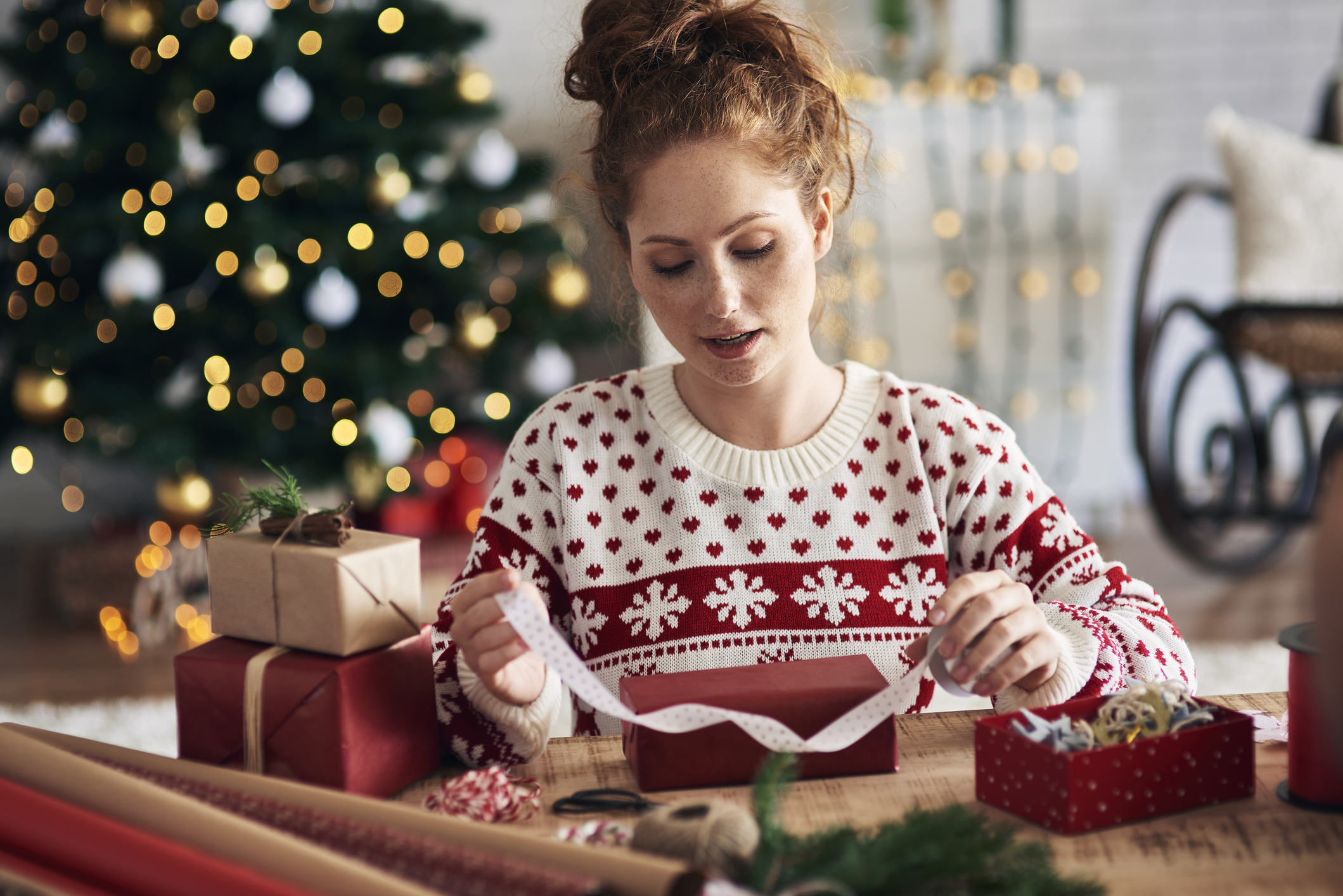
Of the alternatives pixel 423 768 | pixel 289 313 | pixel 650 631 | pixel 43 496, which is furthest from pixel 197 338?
pixel 423 768

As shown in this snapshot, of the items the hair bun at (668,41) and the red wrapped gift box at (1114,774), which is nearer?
the red wrapped gift box at (1114,774)

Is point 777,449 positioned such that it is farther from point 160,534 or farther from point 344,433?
point 160,534

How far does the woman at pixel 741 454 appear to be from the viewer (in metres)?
1.02

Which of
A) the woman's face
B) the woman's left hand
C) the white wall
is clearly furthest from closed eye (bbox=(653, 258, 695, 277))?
the white wall

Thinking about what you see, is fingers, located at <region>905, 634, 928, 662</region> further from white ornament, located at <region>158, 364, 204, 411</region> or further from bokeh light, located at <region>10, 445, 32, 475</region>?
bokeh light, located at <region>10, 445, 32, 475</region>

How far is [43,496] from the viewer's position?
3762 mm

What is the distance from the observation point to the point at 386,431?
8.76 ft

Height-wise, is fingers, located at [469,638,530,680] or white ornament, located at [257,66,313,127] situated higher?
white ornament, located at [257,66,313,127]

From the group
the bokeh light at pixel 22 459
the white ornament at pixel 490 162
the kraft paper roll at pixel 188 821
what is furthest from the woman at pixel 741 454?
the bokeh light at pixel 22 459

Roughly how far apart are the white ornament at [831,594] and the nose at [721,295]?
0.27 metres

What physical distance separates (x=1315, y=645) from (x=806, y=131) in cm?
78

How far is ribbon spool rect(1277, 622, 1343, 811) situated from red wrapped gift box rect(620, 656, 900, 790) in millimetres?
242

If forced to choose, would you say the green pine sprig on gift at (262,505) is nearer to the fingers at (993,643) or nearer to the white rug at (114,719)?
the fingers at (993,643)

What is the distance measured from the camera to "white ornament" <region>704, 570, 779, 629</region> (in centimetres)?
107
